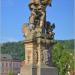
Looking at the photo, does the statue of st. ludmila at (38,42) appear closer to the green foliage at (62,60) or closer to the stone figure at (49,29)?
the stone figure at (49,29)

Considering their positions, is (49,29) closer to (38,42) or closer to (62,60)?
(38,42)

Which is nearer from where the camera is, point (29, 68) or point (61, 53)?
point (29, 68)

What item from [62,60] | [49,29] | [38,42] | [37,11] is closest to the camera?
[38,42]

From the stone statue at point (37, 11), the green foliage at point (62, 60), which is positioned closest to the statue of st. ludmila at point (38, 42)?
the stone statue at point (37, 11)

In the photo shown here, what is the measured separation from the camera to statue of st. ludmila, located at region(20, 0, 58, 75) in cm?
2078

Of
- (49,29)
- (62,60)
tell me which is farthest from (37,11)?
(62,60)

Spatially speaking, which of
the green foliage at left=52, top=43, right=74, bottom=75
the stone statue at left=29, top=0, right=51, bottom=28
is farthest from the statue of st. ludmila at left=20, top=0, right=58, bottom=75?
the green foliage at left=52, top=43, right=74, bottom=75

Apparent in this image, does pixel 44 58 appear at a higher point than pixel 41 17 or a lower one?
lower

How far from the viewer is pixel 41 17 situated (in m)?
21.5

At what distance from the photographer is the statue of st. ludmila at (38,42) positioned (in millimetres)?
20781

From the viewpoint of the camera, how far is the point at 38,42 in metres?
20.9

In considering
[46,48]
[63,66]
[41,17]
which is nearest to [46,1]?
[41,17]

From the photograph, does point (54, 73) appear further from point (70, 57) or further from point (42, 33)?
point (70, 57)

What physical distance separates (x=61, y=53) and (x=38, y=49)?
30032 mm
